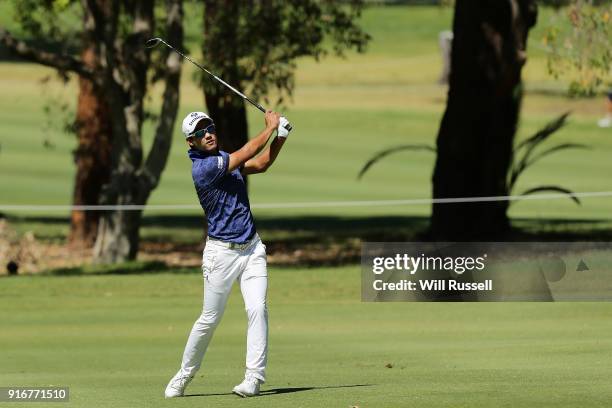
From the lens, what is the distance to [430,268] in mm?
19109

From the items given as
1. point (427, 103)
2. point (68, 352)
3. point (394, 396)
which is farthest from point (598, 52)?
point (427, 103)

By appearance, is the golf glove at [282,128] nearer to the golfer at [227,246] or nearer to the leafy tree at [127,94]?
the golfer at [227,246]

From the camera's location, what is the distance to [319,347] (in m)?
15.1

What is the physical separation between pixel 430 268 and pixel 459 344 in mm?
4297

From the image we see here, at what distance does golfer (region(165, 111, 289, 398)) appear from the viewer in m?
11.0

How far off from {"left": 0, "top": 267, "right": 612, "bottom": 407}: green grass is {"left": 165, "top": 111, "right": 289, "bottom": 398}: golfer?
31cm

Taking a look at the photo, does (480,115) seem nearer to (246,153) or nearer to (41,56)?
(41,56)

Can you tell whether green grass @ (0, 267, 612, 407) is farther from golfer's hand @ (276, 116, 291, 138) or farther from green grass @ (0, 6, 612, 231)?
green grass @ (0, 6, 612, 231)

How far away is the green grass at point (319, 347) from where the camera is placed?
11242 millimetres

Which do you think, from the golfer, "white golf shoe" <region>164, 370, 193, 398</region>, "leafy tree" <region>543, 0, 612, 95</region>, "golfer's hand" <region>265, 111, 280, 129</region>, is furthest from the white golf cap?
"leafy tree" <region>543, 0, 612, 95</region>

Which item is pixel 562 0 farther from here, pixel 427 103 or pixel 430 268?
pixel 427 103

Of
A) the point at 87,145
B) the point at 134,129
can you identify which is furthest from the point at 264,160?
the point at 87,145

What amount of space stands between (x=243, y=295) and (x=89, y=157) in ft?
58.2

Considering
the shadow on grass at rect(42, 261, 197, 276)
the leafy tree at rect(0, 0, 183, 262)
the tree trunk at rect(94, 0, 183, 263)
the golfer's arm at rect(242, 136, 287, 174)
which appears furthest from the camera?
the tree trunk at rect(94, 0, 183, 263)
